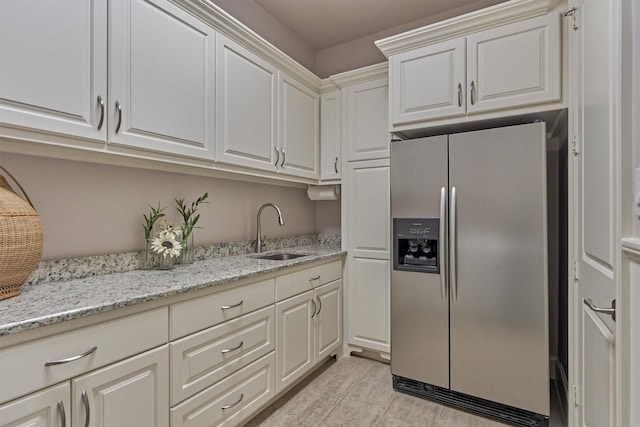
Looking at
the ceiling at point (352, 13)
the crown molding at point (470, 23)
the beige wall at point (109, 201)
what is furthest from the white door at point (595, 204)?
the beige wall at point (109, 201)

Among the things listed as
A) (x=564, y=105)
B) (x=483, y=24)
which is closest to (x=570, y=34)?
(x=564, y=105)

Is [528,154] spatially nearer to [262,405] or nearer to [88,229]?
[262,405]

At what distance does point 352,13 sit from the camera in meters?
2.73

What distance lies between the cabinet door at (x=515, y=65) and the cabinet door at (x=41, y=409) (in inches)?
91.5

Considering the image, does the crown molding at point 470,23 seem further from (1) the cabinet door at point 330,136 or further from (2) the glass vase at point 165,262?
(2) the glass vase at point 165,262

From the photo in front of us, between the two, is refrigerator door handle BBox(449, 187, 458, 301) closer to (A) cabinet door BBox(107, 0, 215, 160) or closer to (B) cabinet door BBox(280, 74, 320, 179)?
(B) cabinet door BBox(280, 74, 320, 179)

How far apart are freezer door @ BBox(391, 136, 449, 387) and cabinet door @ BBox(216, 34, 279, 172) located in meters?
0.87

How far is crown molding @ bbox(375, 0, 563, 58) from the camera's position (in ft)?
5.83

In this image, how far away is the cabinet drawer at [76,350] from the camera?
0.89 metres

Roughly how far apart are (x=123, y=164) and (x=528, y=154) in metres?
2.12

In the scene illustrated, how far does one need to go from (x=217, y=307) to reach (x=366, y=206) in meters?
1.43

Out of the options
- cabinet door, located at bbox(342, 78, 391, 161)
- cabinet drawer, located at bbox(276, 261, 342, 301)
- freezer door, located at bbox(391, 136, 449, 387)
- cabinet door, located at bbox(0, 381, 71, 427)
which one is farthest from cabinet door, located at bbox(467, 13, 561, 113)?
cabinet door, located at bbox(0, 381, 71, 427)

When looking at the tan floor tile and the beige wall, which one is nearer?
the beige wall

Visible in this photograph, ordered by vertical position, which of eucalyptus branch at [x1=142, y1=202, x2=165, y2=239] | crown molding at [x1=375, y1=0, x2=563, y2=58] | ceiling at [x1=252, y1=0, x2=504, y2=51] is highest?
ceiling at [x1=252, y1=0, x2=504, y2=51]
